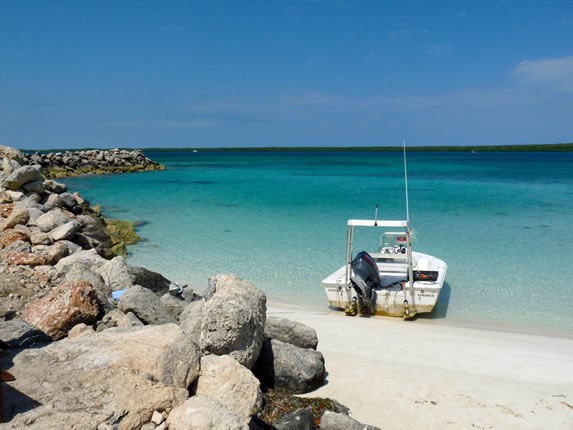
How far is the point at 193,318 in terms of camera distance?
605cm

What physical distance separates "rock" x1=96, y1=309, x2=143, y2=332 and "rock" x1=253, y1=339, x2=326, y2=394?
1.64 metres

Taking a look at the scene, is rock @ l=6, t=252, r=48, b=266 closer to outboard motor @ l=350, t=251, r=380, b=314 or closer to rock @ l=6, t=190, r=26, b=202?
outboard motor @ l=350, t=251, r=380, b=314

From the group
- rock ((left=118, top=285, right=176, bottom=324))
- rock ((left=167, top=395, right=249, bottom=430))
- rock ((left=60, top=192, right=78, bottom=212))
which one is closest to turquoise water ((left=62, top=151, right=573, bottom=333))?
rock ((left=60, top=192, right=78, bottom=212))

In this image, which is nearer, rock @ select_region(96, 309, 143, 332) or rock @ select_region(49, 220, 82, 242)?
rock @ select_region(96, 309, 143, 332)

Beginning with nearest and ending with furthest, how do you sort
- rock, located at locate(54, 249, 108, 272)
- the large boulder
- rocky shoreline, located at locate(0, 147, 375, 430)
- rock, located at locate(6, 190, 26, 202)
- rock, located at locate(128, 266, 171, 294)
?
the large boulder, rocky shoreline, located at locate(0, 147, 375, 430), rock, located at locate(128, 266, 171, 294), rock, located at locate(54, 249, 108, 272), rock, located at locate(6, 190, 26, 202)

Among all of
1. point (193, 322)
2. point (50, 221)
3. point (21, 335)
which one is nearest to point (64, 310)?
point (21, 335)

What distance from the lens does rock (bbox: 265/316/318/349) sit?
7.07 meters

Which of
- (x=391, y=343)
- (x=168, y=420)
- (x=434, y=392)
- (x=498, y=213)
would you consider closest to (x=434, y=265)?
(x=391, y=343)

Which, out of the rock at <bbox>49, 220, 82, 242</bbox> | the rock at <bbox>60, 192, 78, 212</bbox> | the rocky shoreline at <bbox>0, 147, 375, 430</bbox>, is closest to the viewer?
the rocky shoreline at <bbox>0, 147, 375, 430</bbox>

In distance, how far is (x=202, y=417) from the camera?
395 cm

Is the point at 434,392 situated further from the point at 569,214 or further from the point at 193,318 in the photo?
the point at 569,214

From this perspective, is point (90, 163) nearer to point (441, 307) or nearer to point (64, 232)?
point (64, 232)

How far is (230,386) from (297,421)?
874mm

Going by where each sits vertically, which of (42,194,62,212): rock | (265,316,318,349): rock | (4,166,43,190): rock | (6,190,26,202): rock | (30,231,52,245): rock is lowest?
(265,316,318,349): rock
